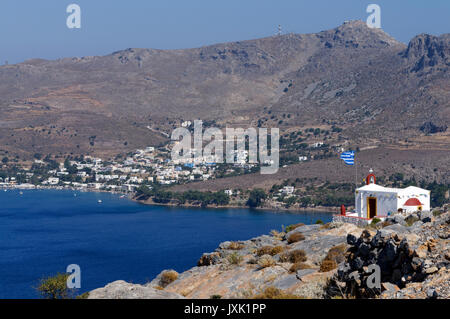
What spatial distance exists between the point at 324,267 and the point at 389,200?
1215 cm

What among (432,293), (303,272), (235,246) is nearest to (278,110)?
(235,246)

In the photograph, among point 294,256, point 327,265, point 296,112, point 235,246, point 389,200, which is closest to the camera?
point 327,265

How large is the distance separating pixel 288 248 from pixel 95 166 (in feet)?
416

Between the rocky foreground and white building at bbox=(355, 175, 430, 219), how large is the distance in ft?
15.3

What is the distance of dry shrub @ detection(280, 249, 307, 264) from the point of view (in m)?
18.4

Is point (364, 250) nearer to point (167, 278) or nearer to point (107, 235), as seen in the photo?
point (167, 278)

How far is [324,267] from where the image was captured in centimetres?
1625

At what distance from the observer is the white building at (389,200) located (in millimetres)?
27438

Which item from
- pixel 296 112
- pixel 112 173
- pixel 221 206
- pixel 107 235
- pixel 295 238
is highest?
pixel 296 112

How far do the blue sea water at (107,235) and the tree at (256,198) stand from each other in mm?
2920

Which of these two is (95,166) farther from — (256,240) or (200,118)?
(256,240)

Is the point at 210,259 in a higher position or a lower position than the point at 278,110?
lower
